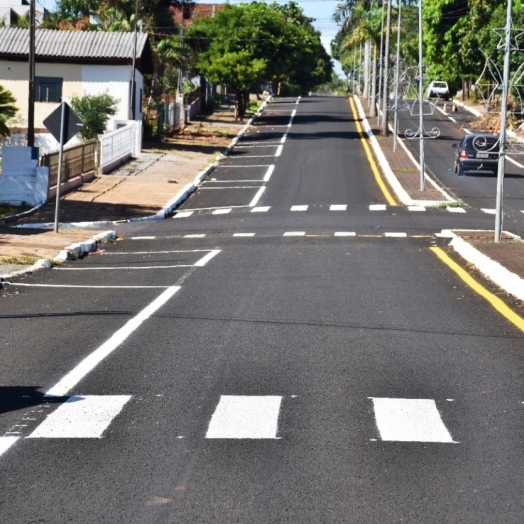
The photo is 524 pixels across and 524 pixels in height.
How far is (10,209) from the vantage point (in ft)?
105

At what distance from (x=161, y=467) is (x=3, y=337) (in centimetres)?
534

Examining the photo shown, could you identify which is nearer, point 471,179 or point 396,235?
point 396,235

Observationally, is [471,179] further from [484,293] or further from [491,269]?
[484,293]

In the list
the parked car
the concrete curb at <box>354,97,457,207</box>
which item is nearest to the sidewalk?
the concrete curb at <box>354,97,457,207</box>

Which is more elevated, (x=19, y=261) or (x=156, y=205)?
(x=19, y=261)

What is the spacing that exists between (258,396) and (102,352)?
250cm

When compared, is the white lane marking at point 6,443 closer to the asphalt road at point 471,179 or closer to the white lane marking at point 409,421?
the white lane marking at point 409,421

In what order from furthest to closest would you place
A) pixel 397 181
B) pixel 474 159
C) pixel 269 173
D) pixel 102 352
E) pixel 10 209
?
1. pixel 269 173
2. pixel 474 159
3. pixel 397 181
4. pixel 10 209
5. pixel 102 352

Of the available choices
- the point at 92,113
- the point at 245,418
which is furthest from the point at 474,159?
the point at 245,418

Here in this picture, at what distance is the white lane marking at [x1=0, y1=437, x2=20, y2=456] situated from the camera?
683 cm

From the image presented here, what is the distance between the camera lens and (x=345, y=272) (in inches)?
710

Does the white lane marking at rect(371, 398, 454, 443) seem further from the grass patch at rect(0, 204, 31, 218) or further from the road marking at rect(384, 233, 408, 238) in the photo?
the grass patch at rect(0, 204, 31, 218)

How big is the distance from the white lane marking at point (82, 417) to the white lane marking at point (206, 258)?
11.2 metres

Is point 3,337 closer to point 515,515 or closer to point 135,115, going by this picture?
point 515,515
